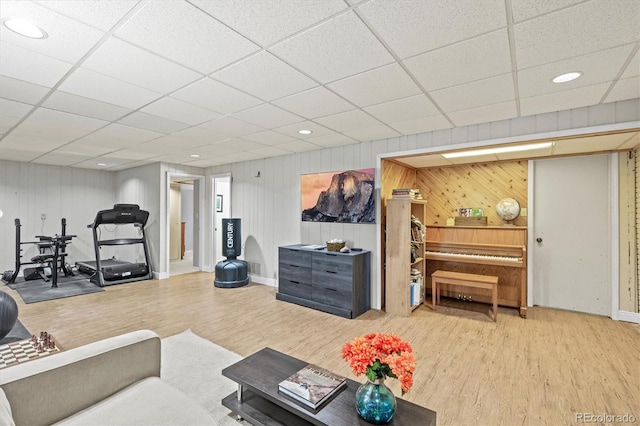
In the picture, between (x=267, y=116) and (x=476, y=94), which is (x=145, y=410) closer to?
(x=267, y=116)

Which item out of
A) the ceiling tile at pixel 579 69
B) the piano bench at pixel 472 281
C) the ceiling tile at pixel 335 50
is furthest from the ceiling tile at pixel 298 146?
the ceiling tile at pixel 579 69

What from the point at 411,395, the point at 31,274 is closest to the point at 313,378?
the point at 411,395

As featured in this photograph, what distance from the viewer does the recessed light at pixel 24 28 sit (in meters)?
1.65

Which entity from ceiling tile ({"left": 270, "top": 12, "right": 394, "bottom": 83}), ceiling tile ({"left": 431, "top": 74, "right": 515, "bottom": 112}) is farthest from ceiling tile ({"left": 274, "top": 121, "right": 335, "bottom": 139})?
ceiling tile ({"left": 431, "top": 74, "right": 515, "bottom": 112})

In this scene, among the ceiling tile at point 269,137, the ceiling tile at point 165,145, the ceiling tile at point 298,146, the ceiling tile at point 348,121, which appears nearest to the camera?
the ceiling tile at point 348,121

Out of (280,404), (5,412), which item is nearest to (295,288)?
(280,404)

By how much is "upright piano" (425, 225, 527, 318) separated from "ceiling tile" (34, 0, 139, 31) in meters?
4.47

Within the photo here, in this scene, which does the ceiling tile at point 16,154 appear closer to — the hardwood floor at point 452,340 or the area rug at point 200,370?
the hardwood floor at point 452,340

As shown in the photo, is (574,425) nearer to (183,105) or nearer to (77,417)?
(77,417)

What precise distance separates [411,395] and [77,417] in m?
2.08

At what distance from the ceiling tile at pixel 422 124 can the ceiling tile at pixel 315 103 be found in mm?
860

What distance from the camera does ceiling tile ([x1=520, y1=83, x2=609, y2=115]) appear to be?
8.51ft

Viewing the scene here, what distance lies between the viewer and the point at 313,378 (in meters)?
1.77

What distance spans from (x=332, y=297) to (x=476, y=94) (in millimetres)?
2943
